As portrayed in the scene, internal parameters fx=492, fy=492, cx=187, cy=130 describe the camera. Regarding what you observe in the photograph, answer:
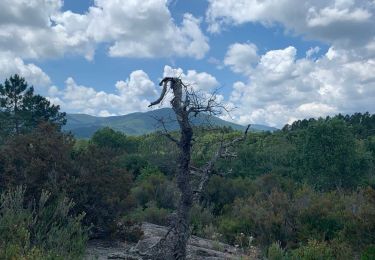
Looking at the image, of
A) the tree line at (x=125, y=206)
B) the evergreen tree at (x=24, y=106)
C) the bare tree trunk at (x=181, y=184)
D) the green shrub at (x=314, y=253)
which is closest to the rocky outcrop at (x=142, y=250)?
the tree line at (x=125, y=206)

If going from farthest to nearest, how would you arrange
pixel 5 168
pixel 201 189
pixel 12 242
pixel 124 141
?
pixel 124 141
pixel 5 168
pixel 201 189
pixel 12 242

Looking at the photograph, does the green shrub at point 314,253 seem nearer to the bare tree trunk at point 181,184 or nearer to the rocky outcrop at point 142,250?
the rocky outcrop at point 142,250

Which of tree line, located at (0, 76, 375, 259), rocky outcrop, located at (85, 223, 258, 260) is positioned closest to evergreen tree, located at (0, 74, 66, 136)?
tree line, located at (0, 76, 375, 259)

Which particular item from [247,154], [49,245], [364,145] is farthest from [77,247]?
[364,145]

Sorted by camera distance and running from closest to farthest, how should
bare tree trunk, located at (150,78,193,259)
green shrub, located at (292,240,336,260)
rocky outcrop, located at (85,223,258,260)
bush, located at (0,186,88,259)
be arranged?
bush, located at (0,186,88,259), bare tree trunk, located at (150,78,193,259), rocky outcrop, located at (85,223,258,260), green shrub, located at (292,240,336,260)

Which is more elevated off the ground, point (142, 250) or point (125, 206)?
point (125, 206)

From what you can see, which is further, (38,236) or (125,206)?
(125,206)

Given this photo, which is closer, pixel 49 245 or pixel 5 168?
pixel 49 245

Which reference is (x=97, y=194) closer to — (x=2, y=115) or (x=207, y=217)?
(x=207, y=217)

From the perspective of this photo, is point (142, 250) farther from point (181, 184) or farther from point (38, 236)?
point (38, 236)

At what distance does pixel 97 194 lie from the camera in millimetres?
12891

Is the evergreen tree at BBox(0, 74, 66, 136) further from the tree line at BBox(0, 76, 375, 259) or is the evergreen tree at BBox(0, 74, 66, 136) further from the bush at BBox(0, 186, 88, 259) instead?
the bush at BBox(0, 186, 88, 259)

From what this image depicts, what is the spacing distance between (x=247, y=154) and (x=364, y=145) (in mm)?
15242

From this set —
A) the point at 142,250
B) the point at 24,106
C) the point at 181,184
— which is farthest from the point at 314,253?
the point at 24,106
